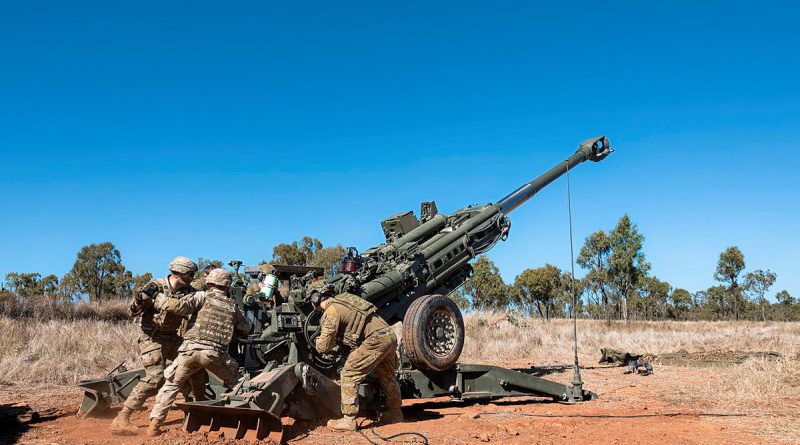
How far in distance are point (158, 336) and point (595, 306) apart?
2092 inches

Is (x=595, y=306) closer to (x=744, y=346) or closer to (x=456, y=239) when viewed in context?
(x=744, y=346)

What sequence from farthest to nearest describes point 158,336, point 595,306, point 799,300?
point 799,300, point 595,306, point 158,336

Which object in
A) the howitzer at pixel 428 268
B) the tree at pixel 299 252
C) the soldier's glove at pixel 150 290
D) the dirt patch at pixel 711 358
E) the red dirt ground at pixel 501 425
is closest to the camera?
the red dirt ground at pixel 501 425

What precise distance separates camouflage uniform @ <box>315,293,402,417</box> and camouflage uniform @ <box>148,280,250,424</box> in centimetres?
95

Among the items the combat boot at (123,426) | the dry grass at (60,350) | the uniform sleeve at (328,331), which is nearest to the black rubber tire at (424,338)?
the uniform sleeve at (328,331)

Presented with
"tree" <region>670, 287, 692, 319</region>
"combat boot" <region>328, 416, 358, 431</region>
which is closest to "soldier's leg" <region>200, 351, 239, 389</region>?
"combat boot" <region>328, 416, 358, 431</region>

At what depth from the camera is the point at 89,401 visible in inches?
266

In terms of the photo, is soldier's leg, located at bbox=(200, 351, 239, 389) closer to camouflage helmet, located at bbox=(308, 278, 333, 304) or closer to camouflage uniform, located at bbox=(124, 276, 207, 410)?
camouflage uniform, located at bbox=(124, 276, 207, 410)

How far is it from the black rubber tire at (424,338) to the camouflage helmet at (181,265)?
9.03ft

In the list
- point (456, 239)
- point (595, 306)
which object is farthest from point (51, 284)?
point (456, 239)

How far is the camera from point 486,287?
48000 millimetres

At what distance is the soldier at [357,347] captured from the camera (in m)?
6.21

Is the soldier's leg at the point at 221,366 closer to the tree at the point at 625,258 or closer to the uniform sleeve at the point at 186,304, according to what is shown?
the uniform sleeve at the point at 186,304

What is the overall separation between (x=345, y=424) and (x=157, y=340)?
2.29 meters
